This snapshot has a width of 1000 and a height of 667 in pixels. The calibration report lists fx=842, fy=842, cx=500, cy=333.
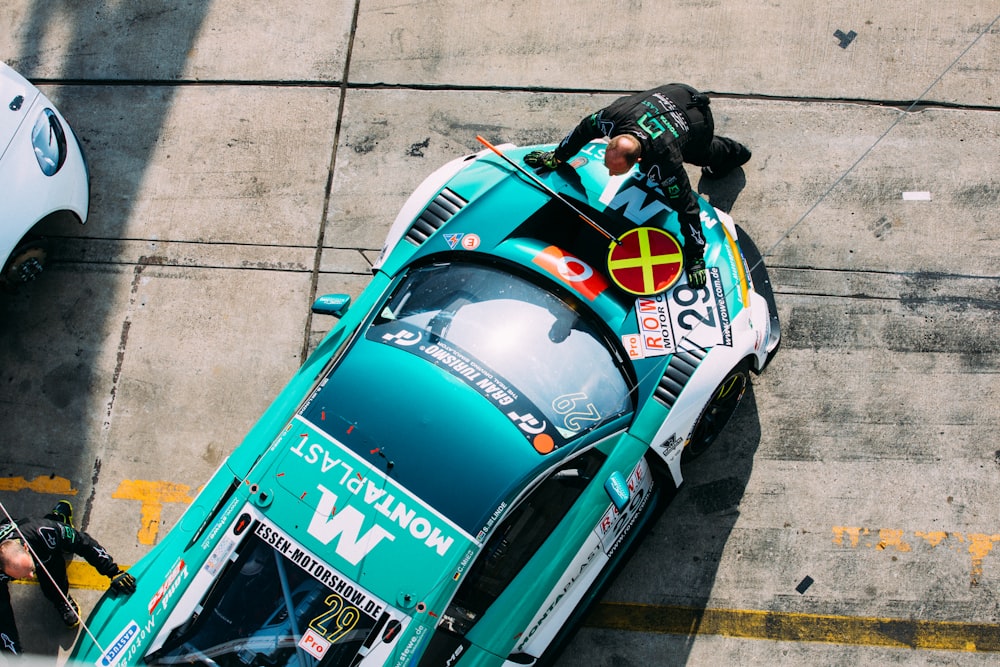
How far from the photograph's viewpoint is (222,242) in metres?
6.00

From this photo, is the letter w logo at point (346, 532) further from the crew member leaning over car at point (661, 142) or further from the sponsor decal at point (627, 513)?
the crew member leaning over car at point (661, 142)

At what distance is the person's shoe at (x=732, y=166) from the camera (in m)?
5.59

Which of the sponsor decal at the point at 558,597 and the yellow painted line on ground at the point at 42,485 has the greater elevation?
the yellow painted line on ground at the point at 42,485

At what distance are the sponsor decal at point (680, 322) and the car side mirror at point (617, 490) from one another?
0.64 meters

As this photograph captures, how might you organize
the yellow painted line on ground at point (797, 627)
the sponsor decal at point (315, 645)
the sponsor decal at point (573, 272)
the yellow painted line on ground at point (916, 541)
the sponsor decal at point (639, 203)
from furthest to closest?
the yellow painted line on ground at point (916, 541), the yellow painted line on ground at point (797, 627), the sponsor decal at point (639, 203), the sponsor decal at point (573, 272), the sponsor decal at point (315, 645)

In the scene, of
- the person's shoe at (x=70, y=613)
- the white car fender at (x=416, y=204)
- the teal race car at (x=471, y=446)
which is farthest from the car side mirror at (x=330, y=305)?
the person's shoe at (x=70, y=613)

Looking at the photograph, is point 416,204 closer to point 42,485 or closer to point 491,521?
point 491,521

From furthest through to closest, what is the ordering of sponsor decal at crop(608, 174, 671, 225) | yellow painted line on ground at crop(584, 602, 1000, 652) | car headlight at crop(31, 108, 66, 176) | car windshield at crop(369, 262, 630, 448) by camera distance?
car headlight at crop(31, 108, 66, 176), yellow painted line on ground at crop(584, 602, 1000, 652), sponsor decal at crop(608, 174, 671, 225), car windshield at crop(369, 262, 630, 448)

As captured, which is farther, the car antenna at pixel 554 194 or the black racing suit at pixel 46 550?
the black racing suit at pixel 46 550

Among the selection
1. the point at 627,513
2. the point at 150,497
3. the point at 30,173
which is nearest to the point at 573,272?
the point at 627,513

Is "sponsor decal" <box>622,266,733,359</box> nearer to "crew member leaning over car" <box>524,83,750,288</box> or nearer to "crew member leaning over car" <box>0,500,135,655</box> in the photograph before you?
"crew member leaning over car" <box>524,83,750,288</box>

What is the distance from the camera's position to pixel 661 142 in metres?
4.46

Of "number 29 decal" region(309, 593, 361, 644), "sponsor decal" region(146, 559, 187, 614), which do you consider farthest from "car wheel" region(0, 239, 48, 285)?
"number 29 decal" region(309, 593, 361, 644)

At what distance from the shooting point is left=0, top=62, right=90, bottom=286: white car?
527cm
